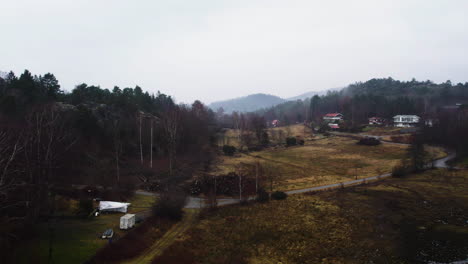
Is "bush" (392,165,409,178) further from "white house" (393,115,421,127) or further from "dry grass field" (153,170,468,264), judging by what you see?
"white house" (393,115,421,127)

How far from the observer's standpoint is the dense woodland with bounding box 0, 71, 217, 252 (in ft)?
93.5

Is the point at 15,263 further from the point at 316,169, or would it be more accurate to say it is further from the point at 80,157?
the point at 316,169

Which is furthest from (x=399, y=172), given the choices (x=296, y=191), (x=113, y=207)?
(x=113, y=207)

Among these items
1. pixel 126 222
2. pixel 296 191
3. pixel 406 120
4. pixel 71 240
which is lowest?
pixel 71 240

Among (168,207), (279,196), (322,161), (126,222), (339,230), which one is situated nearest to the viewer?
(126,222)

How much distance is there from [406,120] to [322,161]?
6711 cm

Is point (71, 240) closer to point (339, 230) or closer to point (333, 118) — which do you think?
point (339, 230)

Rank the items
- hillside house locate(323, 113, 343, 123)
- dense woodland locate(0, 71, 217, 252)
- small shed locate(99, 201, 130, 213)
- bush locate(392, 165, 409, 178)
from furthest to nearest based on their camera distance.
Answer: hillside house locate(323, 113, 343, 123)
bush locate(392, 165, 409, 178)
small shed locate(99, 201, 130, 213)
dense woodland locate(0, 71, 217, 252)

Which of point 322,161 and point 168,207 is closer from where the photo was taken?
point 168,207

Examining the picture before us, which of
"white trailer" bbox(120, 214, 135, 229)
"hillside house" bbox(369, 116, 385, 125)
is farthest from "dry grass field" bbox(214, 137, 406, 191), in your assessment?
"hillside house" bbox(369, 116, 385, 125)

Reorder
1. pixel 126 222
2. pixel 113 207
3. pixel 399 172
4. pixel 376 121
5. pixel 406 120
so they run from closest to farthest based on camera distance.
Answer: pixel 126 222, pixel 113 207, pixel 399 172, pixel 406 120, pixel 376 121

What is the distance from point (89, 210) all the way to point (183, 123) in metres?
42.5

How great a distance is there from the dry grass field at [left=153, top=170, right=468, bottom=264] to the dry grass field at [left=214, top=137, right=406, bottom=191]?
8.16 meters

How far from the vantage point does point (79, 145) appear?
50812 millimetres
